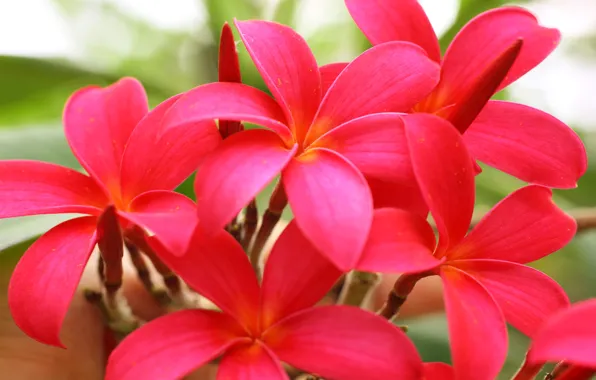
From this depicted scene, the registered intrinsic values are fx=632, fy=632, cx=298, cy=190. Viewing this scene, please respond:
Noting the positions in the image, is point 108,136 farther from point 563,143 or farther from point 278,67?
point 563,143

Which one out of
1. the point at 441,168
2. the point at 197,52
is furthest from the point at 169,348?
the point at 197,52

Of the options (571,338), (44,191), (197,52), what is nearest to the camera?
(571,338)

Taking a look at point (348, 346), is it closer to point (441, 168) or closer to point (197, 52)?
point (441, 168)

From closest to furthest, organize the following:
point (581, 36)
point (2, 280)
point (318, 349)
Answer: point (318, 349) < point (2, 280) < point (581, 36)

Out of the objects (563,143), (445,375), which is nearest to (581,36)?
(563,143)

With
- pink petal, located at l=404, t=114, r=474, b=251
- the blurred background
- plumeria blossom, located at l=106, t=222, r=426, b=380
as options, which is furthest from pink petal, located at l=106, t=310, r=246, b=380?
the blurred background

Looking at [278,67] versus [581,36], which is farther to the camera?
[581,36]

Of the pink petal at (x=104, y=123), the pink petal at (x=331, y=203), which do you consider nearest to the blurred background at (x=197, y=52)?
the pink petal at (x=104, y=123)
